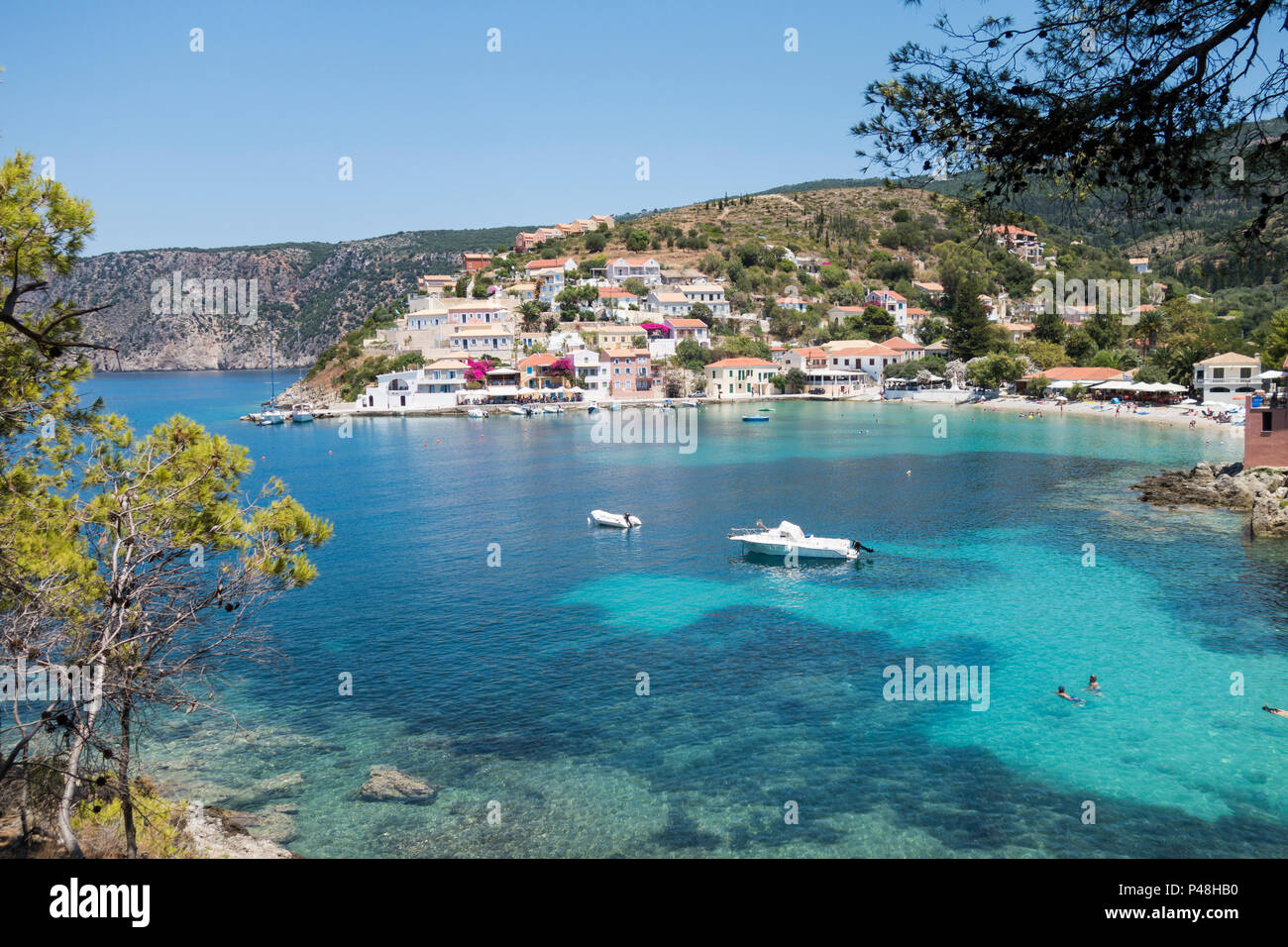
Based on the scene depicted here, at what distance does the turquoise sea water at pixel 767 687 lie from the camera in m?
14.9

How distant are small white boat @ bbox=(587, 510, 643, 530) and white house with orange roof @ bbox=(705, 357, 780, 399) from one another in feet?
222

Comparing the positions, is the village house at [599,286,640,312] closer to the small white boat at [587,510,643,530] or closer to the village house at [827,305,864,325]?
the village house at [827,305,864,325]

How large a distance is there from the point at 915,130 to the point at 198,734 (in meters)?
18.9

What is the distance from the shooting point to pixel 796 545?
33.2m

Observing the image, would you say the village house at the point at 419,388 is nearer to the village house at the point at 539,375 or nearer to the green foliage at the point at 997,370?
the village house at the point at 539,375

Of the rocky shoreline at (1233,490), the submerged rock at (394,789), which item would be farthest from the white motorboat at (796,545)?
the submerged rock at (394,789)

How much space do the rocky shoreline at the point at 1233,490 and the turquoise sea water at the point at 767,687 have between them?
181cm

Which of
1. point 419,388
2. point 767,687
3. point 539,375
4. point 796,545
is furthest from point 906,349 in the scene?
point 767,687

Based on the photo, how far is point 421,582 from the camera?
31.0 meters

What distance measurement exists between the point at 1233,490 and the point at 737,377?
70.9m

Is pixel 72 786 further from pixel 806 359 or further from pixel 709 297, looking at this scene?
pixel 709 297

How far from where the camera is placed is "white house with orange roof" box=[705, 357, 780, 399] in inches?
4205
